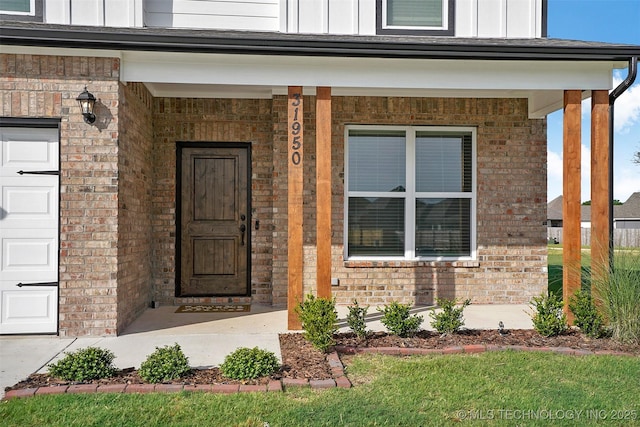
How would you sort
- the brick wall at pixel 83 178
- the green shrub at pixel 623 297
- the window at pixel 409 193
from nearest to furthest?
the green shrub at pixel 623 297, the brick wall at pixel 83 178, the window at pixel 409 193

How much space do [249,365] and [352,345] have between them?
1316mm

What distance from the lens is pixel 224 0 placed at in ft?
22.1

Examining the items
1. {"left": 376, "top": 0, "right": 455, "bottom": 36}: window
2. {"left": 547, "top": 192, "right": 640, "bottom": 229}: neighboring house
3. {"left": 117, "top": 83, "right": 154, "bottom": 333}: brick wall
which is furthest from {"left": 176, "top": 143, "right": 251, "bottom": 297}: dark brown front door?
{"left": 547, "top": 192, "right": 640, "bottom": 229}: neighboring house

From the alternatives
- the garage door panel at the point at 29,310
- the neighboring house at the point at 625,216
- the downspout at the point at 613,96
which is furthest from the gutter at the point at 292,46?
the neighboring house at the point at 625,216

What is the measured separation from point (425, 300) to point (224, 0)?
497 centimetres

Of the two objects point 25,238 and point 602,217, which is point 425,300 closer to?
point 602,217

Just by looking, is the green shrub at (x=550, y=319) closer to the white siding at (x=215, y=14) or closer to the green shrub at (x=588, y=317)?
the green shrub at (x=588, y=317)

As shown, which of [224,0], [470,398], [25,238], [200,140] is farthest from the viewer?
[200,140]

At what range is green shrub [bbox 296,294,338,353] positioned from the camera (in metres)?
4.70

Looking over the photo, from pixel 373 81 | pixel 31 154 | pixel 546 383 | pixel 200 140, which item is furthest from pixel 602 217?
pixel 31 154

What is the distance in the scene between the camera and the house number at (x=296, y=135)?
5.57m

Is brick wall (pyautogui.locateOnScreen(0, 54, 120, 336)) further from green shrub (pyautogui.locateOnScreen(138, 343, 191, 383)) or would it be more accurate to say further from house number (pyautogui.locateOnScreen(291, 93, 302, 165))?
house number (pyautogui.locateOnScreen(291, 93, 302, 165))

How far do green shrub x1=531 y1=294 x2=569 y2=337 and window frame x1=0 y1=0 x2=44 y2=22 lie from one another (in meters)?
6.52

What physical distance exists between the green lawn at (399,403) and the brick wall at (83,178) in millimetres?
1878
